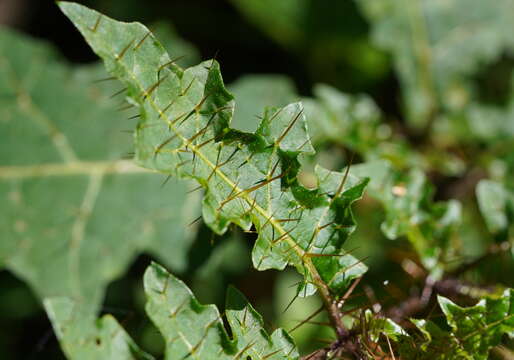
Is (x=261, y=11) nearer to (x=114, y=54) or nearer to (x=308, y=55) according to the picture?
(x=308, y=55)

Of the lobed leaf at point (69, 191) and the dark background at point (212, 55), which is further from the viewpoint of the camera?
the dark background at point (212, 55)

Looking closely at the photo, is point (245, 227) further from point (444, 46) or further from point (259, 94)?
point (444, 46)

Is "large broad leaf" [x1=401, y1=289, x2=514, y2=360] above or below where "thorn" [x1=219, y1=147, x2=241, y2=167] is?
below

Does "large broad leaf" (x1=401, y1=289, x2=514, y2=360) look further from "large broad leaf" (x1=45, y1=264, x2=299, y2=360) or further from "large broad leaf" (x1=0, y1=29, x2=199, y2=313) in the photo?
"large broad leaf" (x1=0, y1=29, x2=199, y2=313)

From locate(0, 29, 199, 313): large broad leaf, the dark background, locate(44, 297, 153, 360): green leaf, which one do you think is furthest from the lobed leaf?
locate(44, 297, 153, 360): green leaf

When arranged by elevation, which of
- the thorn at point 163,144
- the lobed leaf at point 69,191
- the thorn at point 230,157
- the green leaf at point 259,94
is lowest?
the lobed leaf at point 69,191

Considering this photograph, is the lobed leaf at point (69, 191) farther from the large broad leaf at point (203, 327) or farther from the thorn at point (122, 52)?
the thorn at point (122, 52)

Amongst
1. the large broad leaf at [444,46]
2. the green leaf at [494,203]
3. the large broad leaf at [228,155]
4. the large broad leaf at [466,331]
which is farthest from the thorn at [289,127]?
the large broad leaf at [444,46]
